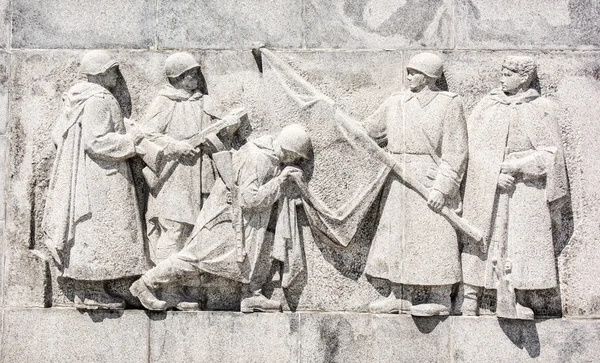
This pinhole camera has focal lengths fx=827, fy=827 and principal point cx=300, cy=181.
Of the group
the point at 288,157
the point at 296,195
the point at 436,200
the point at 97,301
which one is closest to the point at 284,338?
the point at 296,195

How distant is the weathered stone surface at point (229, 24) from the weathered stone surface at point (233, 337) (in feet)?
8.36

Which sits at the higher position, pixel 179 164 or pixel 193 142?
pixel 193 142

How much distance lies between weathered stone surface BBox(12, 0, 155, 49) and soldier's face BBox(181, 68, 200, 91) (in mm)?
530

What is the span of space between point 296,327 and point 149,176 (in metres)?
1.95

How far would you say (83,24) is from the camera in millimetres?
7930

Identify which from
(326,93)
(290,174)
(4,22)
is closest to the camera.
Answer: (290,174)

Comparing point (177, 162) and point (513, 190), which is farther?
point (177, 162)

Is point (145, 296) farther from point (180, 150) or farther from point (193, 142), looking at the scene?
point (193, 142)

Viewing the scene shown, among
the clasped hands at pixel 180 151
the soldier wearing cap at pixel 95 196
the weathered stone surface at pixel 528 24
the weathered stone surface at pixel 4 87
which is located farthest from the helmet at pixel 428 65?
the weathered stone surface at pixel 4 87

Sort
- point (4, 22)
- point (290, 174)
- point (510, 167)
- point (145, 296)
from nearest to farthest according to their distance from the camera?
point (510, 167) < point (290, 174) < point (145, 296) < point (4, 22)

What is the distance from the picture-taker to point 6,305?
25.7ft

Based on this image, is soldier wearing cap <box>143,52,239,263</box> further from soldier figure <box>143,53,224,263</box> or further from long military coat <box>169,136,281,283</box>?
long military coat <box>169,136,281,283</box>

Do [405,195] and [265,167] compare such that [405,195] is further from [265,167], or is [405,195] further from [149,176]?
[149,176]

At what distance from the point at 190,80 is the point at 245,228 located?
4.80 feet
